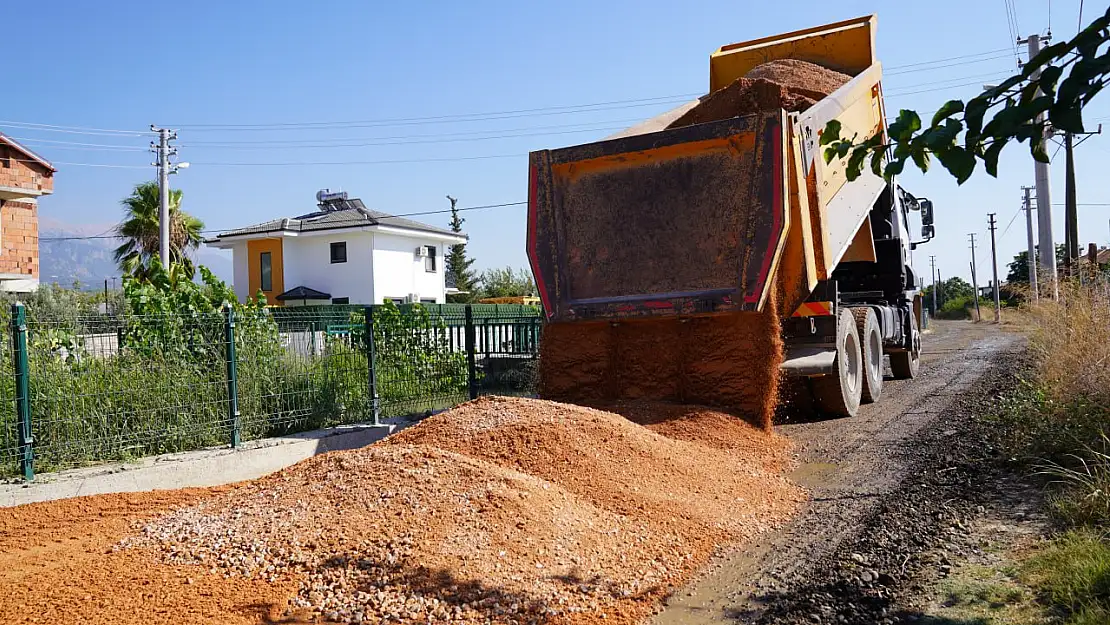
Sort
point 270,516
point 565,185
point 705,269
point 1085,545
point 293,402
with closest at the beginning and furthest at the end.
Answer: point 1085,545 → point 270,516 → point 705,269 → point 565,185 → point 293,402

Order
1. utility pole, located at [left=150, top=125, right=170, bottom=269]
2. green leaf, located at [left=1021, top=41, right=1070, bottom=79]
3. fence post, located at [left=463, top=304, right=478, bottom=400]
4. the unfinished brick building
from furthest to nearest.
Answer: utility pole, located at [left=150, top=125, right=170, bottom=269]
the unfinished brick building
fence post, located at [left=463, top=304, right=478, bottom=400]
green leaf, located at [left=1021, top=41, right=1070, bottom=79]

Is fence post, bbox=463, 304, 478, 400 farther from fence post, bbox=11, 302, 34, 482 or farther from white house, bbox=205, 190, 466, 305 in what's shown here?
white house, bbox=205, 190, 466, 305

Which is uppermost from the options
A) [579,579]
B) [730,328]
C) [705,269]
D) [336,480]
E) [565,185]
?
[565,185]

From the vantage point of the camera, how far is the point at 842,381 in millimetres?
9281

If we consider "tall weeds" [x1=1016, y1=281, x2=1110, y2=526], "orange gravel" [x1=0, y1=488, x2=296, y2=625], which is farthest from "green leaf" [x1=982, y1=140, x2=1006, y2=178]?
"orange gravel" [x1=0, y1=488, x2=296, y2=625]

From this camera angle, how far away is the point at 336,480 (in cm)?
529

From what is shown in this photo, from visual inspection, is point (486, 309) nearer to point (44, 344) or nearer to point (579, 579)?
point (44, 344)

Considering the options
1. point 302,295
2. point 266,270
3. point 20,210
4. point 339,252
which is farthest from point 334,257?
point 20,210

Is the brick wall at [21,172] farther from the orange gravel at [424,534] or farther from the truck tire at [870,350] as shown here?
the truck tire at [870,350]

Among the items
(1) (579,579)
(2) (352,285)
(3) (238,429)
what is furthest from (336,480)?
(2) (352,285)

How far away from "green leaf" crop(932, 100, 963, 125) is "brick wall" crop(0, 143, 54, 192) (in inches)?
865

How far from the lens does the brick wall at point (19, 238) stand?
2025 cm

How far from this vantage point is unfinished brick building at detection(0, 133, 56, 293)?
65.9 feet

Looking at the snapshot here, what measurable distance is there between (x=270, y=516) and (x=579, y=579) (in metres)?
1.85
